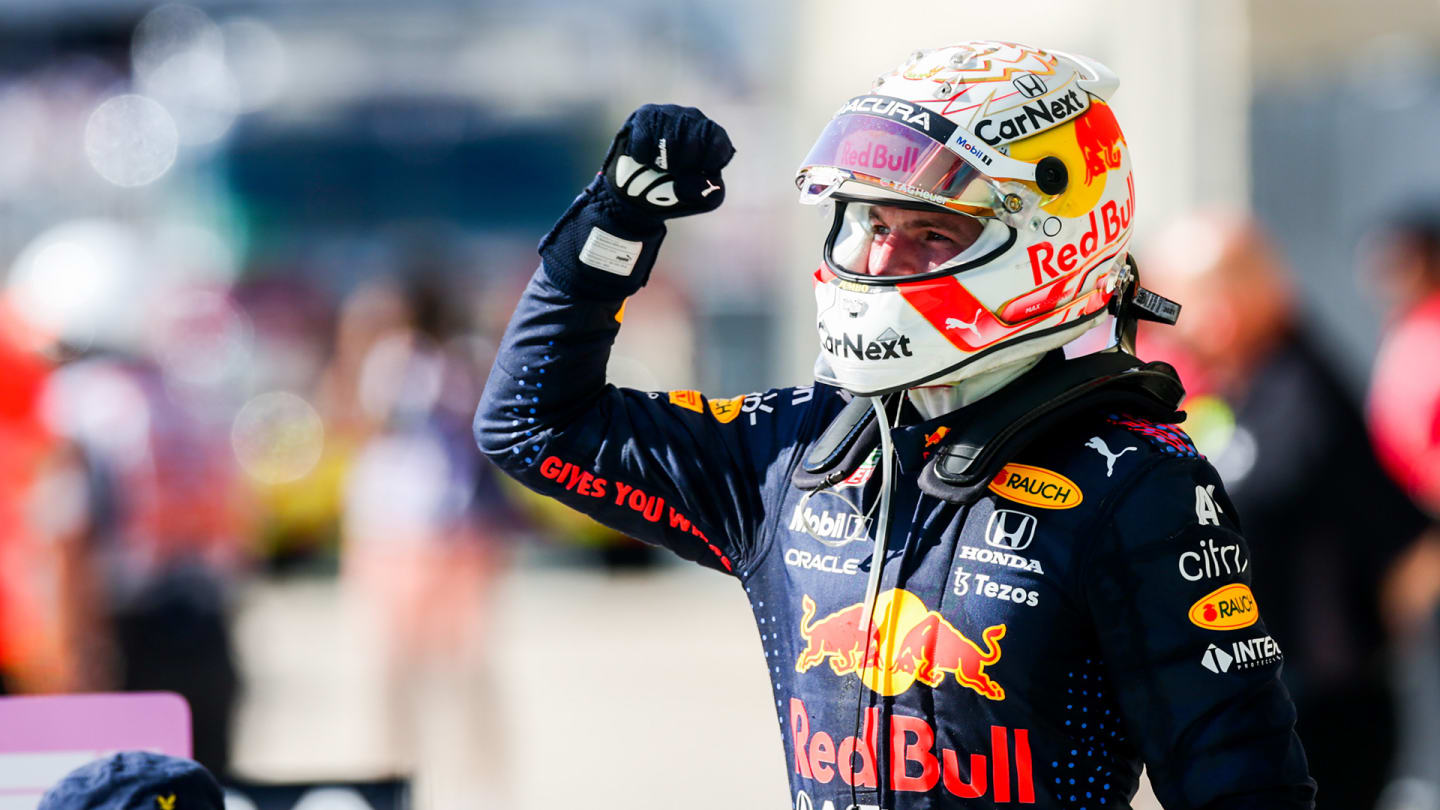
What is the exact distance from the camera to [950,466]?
2133 mm

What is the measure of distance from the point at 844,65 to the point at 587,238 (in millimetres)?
8506

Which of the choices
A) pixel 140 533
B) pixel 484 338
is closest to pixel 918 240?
pixel 140 533

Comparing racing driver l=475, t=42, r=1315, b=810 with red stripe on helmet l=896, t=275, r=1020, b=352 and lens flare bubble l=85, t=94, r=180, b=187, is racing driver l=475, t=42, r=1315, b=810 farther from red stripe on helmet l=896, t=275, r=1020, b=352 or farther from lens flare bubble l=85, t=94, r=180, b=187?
lens flare bubble l=85, t=94, r=180, b=187

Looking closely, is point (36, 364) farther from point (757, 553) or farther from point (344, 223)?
point (344, 223)

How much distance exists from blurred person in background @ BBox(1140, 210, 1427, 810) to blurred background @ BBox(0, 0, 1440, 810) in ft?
0.04

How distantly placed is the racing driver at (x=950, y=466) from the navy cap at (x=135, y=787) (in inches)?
25.7

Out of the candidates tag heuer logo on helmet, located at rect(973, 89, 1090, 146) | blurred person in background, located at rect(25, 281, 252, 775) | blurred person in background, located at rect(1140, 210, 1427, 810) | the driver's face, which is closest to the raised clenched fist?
the driver's face

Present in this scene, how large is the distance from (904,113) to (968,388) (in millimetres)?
377

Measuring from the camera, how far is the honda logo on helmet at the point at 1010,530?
6.81 ft

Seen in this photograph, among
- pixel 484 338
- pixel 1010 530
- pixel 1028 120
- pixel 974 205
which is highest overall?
pixel 1028 120

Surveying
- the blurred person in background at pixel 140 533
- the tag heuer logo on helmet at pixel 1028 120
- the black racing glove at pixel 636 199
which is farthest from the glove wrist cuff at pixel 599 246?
the blurred person in background at pixel 140 533

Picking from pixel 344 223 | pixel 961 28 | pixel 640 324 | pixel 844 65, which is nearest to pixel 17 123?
pixel 344 223

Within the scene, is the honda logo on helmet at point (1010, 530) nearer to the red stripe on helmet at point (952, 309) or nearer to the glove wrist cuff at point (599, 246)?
the red stripe on helmet at point (952, 309)

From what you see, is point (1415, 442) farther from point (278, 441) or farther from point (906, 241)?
point (278, 441)
